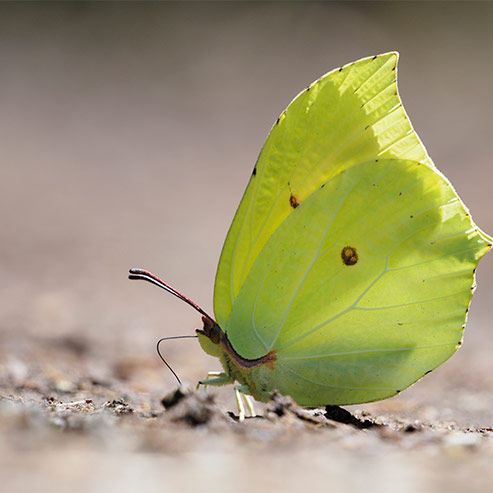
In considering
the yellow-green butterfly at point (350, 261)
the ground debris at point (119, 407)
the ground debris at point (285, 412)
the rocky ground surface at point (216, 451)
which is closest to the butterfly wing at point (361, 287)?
the yellow-green butterfly at point (350, 261)

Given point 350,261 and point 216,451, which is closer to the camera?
point 216,451

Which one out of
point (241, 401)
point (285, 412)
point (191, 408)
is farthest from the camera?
point (241, 401)

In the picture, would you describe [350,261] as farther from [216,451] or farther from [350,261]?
[216,451]

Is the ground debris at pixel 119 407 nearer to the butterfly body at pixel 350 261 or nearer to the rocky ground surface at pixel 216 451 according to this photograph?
the rocky ground surface at pixel 216 451

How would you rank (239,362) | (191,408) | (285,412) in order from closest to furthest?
(191,408) → (285,412) → (239,362)

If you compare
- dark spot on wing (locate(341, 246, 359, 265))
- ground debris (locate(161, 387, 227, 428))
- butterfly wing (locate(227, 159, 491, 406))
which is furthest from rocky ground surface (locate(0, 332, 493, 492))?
dark spot on wing (locate(341, 246, 359, 265))

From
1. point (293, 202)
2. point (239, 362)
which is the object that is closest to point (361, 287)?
point (293, 202)

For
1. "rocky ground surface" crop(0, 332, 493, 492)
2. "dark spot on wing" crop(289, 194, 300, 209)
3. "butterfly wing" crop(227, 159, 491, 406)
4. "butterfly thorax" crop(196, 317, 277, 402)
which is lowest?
"rocky ground surface" crop(0, 332, 493, 492)

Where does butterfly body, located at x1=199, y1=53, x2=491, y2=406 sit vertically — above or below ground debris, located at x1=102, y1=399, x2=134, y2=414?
above

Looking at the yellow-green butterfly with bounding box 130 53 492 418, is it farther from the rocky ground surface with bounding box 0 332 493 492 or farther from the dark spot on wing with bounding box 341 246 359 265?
the rocky ground surface with bounding box 0 332 493 492
